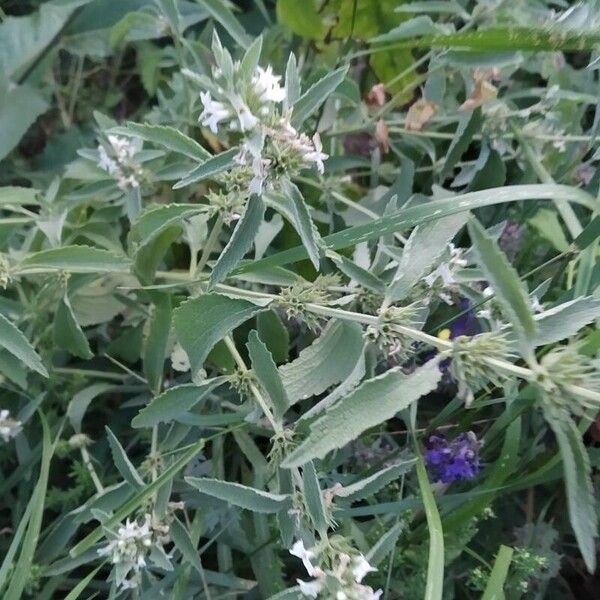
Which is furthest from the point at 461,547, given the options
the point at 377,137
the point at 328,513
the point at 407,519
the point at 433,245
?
the point at 377,137

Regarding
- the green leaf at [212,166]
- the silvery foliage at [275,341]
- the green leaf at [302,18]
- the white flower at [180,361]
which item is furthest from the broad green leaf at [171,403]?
the green leaf at [302,18]

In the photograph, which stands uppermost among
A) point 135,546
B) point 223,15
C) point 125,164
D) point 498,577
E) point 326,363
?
point 223,15

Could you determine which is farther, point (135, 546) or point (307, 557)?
point (135, 546)

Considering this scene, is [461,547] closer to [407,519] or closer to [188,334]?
[407,519]

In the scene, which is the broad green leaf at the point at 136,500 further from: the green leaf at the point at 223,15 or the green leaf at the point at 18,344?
the green leaf at the point at 223,15

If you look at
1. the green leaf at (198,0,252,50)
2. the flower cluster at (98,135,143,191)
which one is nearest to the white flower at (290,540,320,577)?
the flower cluster at (98,135,143,191)

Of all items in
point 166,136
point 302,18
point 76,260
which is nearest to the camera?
point 166,136

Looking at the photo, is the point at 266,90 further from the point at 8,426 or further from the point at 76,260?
the point at 8,426

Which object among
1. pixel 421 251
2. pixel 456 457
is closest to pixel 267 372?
pixel 421 251
